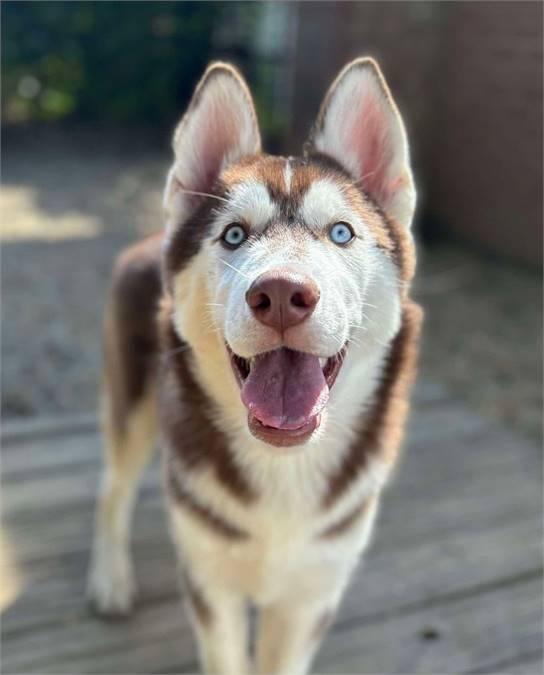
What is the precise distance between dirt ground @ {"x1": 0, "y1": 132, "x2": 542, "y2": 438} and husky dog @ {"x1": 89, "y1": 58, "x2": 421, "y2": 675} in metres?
2.10

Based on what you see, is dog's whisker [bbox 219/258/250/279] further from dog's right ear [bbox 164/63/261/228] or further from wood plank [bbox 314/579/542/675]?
wood plank [bbox 314/579/542/675]

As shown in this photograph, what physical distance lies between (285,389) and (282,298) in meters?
0.27

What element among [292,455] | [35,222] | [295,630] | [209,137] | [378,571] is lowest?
[35,222]

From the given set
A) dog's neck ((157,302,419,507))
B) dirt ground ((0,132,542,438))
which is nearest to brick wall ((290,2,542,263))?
dirt ground ((0,132,542,438))

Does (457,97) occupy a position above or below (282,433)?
below

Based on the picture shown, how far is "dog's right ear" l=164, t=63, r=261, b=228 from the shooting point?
195 cm

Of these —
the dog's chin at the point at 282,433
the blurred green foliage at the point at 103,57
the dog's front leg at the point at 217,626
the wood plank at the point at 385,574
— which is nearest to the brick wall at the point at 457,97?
the blurred green foliage at the point at 103,57

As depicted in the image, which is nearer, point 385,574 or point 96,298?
point 385,574

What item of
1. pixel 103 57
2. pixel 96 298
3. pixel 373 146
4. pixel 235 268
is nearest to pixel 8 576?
pixel 235 268

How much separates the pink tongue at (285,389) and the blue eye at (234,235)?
300 millimetres

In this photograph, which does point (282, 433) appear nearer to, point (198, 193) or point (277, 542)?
point (277, 542)

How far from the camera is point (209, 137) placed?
2.05 metres

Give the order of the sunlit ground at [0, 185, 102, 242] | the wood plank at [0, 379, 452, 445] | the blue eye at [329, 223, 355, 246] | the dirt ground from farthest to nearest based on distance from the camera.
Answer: the sunlit ground at [0, 185, 102, 242] < the dirt ground < the wood plank at [0, 379, 452, 445] < the blue eye at [329, 223, 355, 246]

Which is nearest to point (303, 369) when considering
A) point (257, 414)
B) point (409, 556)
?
point (257, 414)
